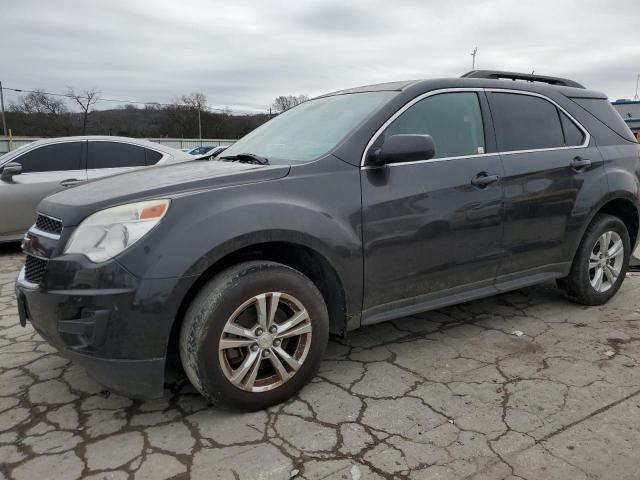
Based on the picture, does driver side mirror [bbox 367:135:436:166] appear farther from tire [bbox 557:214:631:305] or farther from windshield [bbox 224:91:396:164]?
tire [bbox 557:214:631:305]

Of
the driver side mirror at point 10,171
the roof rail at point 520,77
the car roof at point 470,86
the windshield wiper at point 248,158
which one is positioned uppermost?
the roof rail at point 520,77

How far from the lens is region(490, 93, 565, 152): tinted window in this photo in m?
3.49

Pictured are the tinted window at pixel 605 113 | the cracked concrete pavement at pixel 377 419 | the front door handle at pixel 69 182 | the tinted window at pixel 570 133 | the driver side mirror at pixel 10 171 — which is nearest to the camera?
the cracked concrete pavement at pixel 377 419

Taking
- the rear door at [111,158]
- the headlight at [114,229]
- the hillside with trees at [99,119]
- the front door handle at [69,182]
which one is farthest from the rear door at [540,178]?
the hillside with trees at [99,119]

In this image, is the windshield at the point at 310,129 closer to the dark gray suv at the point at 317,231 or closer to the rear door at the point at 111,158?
the dark gray suv at the point at 317,231

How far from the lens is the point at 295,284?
2562mm

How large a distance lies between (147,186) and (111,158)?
15.5 feet

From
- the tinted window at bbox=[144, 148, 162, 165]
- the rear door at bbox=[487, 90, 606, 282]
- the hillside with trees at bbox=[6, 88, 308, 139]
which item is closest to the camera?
the rear door at bbox=[487, 90, 606, 282]

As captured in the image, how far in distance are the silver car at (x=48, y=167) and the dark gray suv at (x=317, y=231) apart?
12.1 ft

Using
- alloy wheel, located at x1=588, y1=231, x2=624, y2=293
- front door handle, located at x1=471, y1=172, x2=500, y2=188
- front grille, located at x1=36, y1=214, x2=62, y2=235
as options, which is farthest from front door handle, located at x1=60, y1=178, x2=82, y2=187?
alloy wheel, located at x1=588, y1=231, x2=624, y2=293

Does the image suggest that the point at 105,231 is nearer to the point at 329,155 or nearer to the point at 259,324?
the point at 259,324

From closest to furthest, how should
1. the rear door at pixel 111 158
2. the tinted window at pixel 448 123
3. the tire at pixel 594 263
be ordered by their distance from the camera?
the tinted window at pixel 448 123, the tire at pixel 594 263, the rear door at pixel 111 158

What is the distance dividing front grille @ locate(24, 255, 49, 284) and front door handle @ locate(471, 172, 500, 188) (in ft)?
8.30

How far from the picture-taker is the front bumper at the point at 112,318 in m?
2.21
